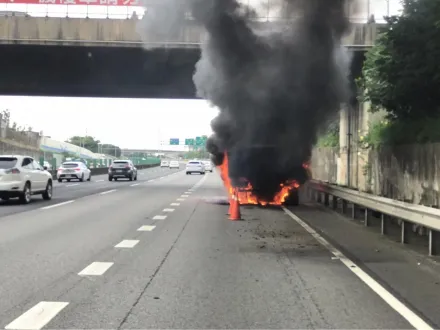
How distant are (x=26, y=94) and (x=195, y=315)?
1097 inches

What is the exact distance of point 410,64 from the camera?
12.2 metres

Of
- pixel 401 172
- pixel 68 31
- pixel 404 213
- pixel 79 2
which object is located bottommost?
pixel 404 213

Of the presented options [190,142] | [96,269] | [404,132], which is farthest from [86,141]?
[96,269]

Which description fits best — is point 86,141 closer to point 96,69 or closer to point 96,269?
point 96,69

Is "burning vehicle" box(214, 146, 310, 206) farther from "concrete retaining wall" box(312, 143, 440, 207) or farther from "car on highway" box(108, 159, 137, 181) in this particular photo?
"car on highway" box(108, 159, 137, 181)

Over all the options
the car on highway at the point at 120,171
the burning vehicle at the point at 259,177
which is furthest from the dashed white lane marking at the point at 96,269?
the car on highway at the point at 120,171

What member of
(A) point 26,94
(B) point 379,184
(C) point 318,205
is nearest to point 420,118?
(B) point 379,184

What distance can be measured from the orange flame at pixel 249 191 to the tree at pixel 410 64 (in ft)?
14.3

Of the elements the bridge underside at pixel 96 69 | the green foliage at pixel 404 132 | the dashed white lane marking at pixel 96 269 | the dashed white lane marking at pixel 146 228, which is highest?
the bridge underside at pixel 96 69

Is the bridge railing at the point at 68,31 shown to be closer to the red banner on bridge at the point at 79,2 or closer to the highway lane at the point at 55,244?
the red banner on bridge at the point at 79,2

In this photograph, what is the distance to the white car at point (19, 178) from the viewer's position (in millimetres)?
17000

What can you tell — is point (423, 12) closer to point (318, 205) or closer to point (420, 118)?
point (420, 118)

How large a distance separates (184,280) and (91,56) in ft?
63.9

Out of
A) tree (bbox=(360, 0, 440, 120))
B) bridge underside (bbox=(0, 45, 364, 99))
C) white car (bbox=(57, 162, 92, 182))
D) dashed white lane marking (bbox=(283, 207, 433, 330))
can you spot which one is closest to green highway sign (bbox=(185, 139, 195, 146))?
white car (bbox=(57, 162, 92, 182))
